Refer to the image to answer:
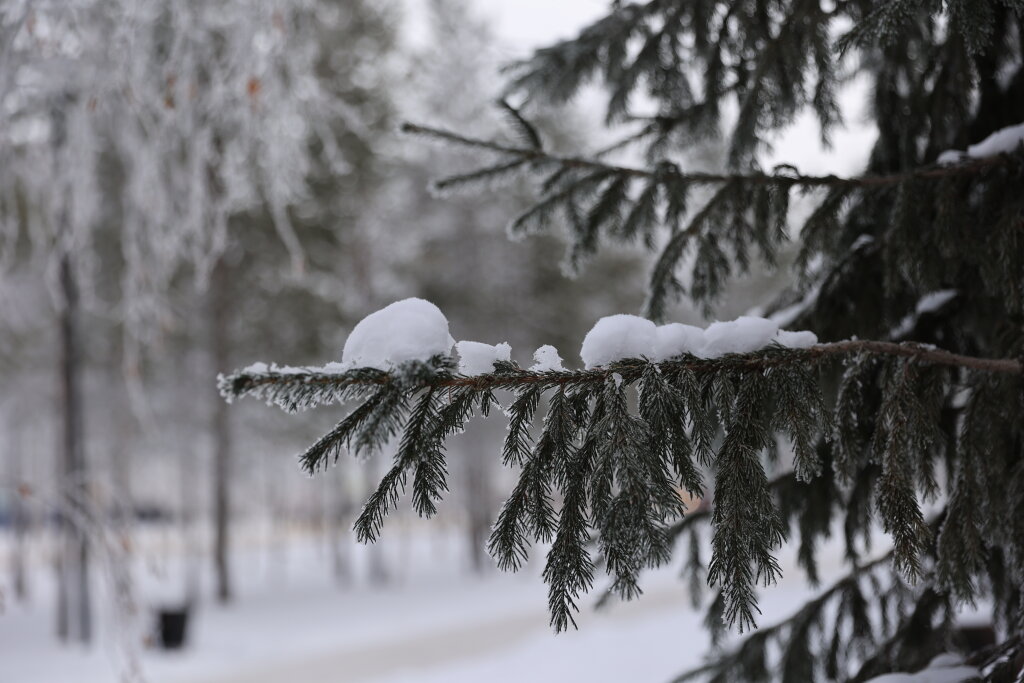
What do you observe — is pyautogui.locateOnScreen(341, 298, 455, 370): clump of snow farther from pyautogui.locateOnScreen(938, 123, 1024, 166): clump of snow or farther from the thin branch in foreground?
pyautogui.locateOnScreen(938, 123, 1024, 166): clump of snow

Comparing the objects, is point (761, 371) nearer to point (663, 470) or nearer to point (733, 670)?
point (663, 470)

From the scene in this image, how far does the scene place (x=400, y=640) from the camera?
10.5m

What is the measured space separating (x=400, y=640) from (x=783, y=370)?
10069 mm

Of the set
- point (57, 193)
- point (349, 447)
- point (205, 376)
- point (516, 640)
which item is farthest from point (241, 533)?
point (349, 447)

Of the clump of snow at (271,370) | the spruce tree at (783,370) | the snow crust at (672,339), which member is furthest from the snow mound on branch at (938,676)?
the clump of snow at (271,370)

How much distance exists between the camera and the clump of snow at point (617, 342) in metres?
1.29

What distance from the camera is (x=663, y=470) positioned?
4.04 ft

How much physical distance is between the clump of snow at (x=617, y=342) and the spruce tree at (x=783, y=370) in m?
0.02

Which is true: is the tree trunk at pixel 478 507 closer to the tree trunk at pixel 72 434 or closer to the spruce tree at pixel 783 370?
the tree trunk at pixel 72 434

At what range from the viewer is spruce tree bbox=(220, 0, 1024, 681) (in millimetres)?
1213

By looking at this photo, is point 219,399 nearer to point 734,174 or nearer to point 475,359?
point 734,174

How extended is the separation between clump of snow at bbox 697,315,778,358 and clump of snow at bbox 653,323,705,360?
0.02m

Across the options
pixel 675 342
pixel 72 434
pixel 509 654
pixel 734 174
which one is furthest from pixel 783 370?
pixel 72 434

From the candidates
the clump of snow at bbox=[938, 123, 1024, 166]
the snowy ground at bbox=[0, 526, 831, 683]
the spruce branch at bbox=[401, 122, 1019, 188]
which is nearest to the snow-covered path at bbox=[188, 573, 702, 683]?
the snowy ground at bbox=[0, 526, 831, 683]
